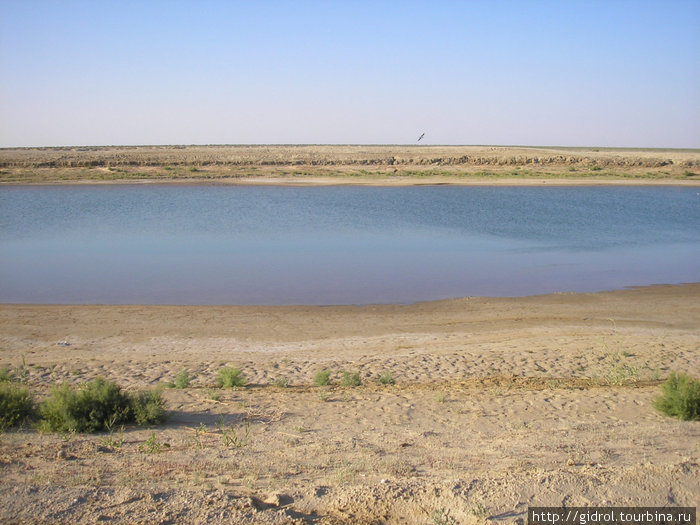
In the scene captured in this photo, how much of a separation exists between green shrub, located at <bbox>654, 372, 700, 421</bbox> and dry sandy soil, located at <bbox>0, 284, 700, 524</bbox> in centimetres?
15

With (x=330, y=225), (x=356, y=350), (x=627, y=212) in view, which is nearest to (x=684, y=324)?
(x=356, y=350)

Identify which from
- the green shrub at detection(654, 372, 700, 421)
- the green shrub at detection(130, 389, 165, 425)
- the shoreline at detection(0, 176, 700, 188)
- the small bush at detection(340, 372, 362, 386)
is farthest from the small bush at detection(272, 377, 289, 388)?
the shoreline at detection(0, 176, 700, 188)

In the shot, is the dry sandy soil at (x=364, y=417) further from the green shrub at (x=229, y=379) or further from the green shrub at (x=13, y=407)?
the green shrub at (x=13, y=407)

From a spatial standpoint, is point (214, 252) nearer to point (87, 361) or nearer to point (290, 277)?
point (290, 277)

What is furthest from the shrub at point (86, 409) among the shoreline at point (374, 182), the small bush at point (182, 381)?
the shoreline at point (374, 182)

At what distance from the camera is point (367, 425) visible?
20.1 ft

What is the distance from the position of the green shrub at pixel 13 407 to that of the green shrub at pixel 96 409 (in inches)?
6.3

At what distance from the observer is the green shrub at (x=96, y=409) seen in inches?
225

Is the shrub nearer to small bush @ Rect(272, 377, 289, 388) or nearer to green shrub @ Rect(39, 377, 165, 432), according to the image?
green shrub @ Rect(39, 377, 165, 432)

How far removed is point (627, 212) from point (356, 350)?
23.7m

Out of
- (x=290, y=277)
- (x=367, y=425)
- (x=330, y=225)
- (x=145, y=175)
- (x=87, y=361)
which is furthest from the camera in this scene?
(x=145, y=175)

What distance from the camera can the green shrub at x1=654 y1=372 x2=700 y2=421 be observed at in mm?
6273

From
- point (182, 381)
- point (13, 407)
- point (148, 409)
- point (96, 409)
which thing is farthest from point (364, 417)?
point (13, 407)

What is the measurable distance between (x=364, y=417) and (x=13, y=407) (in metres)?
3.38
